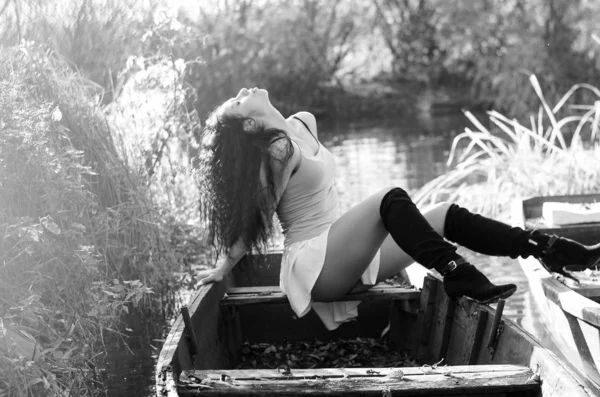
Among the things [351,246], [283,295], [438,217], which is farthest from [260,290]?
[438,217]

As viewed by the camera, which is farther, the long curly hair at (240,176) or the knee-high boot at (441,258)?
the long curly hair at (240,176)

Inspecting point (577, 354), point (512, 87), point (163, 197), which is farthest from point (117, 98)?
point (512, 87)

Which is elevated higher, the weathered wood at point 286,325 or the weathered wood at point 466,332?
the weathered wood at point 466,332

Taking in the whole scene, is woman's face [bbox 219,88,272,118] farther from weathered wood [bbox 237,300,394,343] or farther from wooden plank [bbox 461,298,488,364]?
wooden plank [bbox 461,298,488,364]

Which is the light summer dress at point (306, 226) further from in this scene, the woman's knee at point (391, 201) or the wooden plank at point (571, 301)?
the wooden plank at point (571, 301)

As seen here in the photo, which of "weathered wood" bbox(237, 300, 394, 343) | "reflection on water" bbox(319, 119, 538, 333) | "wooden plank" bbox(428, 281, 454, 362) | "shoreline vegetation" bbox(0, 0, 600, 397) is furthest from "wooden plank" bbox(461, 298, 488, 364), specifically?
"reflection on water" bbox(319, 119, 538, 333)

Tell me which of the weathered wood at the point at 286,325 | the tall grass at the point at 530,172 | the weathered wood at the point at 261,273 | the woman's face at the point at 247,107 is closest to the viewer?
the woman's face at the point at 247,107

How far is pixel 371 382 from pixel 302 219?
1082 millimetres

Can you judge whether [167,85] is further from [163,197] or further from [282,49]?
[282,49]

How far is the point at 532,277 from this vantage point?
4090mm

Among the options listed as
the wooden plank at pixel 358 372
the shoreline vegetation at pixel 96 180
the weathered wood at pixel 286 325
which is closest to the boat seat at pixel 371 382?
the wooden plank at pixel 358 372

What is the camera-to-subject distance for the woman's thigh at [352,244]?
11.3 ft

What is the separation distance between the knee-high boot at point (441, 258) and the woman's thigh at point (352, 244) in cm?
13

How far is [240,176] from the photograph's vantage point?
138 inches
